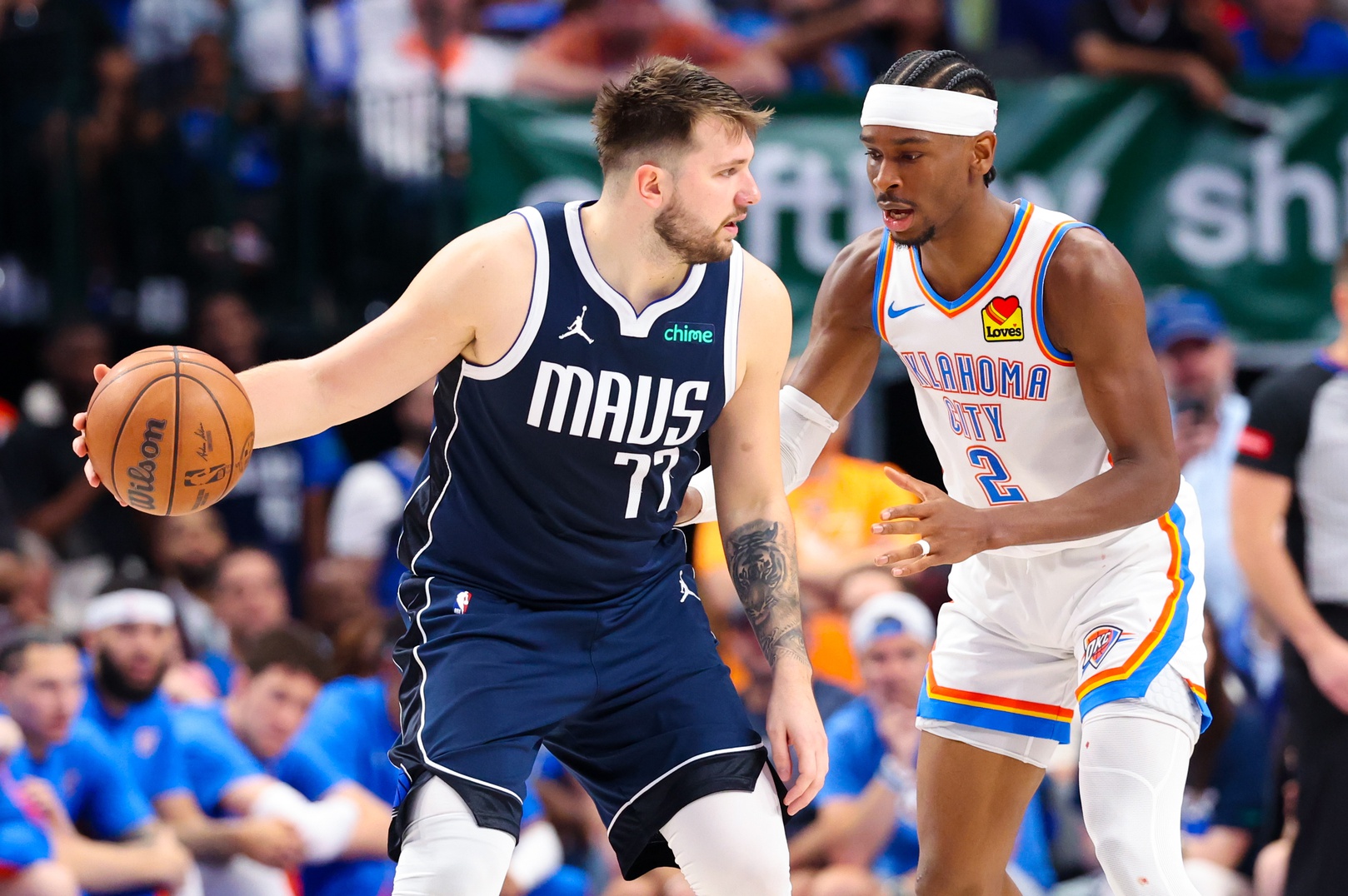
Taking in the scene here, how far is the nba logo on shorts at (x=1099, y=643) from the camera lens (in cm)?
399

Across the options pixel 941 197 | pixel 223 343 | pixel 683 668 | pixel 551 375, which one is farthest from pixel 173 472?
pixel 223 343

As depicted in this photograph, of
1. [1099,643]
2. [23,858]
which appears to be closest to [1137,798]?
[1099,643]

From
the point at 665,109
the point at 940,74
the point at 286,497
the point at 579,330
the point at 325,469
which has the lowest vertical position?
the point at 286,497

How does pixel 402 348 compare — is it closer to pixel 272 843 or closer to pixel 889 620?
pixel 272 843

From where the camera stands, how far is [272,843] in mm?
6094

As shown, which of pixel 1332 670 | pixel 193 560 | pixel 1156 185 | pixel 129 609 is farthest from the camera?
pixel 1156 185

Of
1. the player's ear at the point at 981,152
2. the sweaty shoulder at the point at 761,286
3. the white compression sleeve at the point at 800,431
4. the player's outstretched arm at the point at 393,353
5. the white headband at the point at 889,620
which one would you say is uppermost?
the player's ear at the point at 981,152

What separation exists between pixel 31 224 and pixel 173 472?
619cm

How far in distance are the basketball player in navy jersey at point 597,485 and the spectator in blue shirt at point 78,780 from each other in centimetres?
249

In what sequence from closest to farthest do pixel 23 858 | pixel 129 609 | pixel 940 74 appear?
pixel 940 74
pixel 23 858
pixel 129 609

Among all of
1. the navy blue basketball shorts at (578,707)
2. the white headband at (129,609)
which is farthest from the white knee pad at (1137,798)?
the white headband at (129,609)

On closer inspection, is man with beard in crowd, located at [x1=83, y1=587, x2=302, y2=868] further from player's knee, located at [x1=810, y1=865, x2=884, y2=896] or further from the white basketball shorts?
the white basketball shorts

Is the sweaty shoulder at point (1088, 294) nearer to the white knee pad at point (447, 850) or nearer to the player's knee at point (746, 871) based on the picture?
the player's knee at point (746, 871)

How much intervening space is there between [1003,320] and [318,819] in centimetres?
335
